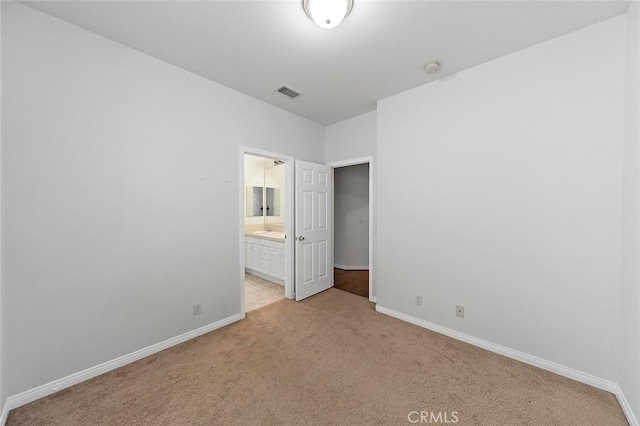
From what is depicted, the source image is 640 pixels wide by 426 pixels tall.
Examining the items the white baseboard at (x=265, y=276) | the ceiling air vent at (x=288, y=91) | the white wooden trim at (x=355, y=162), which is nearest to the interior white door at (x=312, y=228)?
the white wooden trim at (x=355, y=162)

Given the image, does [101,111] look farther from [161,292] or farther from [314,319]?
[314,319]

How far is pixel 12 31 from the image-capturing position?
160 centimetres

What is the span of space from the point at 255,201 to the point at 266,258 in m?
1.41

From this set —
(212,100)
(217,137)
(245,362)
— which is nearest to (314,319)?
(245,362)

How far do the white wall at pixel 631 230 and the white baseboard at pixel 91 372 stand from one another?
346 cm

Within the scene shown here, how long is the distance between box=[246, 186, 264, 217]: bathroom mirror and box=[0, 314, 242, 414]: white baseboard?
2.76 metres

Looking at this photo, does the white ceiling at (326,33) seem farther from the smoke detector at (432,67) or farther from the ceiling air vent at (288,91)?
the ceiling air vent at (288,91)

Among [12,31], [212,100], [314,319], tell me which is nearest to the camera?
[12,31]

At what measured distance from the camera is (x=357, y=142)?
3.61m

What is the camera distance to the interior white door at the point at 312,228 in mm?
3518

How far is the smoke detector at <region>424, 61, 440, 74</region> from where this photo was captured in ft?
7.52

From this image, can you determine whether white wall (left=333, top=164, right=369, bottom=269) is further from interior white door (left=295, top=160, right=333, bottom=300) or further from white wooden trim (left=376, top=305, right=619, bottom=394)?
white wooden trim (left=376, top=305, right=619, bottom=394)

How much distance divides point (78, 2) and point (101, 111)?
70cm

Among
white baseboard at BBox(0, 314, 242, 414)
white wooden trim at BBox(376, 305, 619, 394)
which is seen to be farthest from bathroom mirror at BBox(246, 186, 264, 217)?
white wooden trim at BBox(376, 305, 619, 394)
